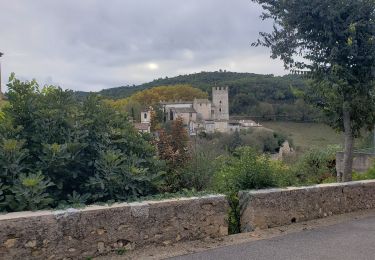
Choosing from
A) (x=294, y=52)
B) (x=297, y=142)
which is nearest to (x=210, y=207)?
(x=294, y=52)

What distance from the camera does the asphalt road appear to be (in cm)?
511

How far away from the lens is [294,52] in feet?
30.6

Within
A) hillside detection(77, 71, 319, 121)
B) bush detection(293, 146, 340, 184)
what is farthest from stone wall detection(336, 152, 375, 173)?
hillside detection(77, 71, 319, 121)

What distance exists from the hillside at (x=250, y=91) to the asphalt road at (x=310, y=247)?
4075 centimetres

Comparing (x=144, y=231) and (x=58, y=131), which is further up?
(x=58, y=131)

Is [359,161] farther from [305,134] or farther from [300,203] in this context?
[305,134]

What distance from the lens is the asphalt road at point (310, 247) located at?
16.8 ft

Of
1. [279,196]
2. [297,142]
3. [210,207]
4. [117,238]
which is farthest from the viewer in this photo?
[297,142]

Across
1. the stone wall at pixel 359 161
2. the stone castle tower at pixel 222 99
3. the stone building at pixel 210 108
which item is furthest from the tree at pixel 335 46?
the stone castle tower at pixel 222 99

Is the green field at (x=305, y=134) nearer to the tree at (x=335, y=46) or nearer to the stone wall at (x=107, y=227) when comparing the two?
the tree at (x=335, y=46)

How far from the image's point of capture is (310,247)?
5531 millimetres

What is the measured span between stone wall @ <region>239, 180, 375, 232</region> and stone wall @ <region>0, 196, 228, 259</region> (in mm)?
544

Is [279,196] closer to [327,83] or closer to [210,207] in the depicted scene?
[210,207]

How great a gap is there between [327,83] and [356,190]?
2.24 m
